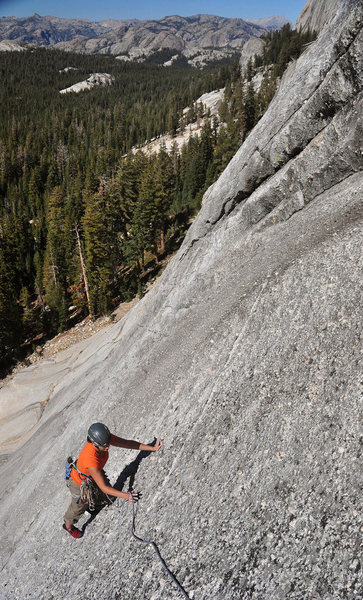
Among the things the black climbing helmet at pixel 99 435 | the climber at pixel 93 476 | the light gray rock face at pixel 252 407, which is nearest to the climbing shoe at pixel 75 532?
the climber at pixel 93 476

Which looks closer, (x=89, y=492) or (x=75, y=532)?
(x=89, y=492)

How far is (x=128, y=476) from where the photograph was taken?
22.9 ft

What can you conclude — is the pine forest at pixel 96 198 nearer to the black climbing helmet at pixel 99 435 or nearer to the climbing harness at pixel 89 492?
the climbing harness at pixel 89 492

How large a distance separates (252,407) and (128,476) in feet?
10.9

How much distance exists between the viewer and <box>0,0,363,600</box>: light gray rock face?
14.8ft

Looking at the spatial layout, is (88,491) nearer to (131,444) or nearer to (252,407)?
(131,444)

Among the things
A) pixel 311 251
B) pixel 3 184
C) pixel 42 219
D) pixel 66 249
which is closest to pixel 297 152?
pixel 311 251

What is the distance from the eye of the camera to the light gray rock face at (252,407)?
4.52 meters

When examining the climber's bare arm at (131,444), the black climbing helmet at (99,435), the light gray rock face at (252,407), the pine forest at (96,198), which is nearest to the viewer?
the light gray rock face at (252,407)

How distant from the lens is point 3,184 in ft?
323

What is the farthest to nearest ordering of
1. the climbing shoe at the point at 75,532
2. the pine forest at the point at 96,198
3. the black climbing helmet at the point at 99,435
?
the pine forest at the point at 96,198 → the climbing shoe at the point at 75,532 → the black climbing helmet at the point at 99,435

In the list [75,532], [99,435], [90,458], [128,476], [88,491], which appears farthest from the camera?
[128,476]

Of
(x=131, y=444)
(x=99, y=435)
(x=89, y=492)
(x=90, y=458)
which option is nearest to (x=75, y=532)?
(x=89, y=492)

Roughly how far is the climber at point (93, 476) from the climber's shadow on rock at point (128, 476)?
0.17 metres
